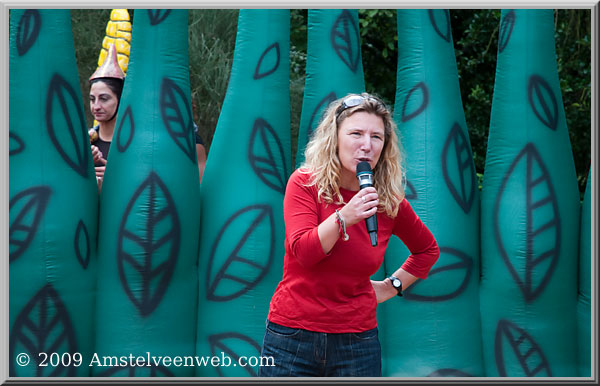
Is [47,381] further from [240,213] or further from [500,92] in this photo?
[500,92]

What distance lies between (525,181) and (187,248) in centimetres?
224

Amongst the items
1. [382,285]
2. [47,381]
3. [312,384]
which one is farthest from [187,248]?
[312,384]

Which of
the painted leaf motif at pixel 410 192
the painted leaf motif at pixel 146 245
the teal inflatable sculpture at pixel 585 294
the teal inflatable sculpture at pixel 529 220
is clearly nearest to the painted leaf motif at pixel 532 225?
the teal inflatable sculpture at pixel 529 220

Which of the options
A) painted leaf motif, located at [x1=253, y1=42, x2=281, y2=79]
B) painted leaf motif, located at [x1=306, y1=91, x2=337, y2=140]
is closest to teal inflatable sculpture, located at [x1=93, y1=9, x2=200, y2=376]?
painted leaf motif, located at [x1=253, y1=42, x2=281, y2=79]

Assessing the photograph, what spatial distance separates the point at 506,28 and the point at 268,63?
1.62 m

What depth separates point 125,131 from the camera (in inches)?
162

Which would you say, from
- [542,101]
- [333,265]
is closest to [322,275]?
[333,265]

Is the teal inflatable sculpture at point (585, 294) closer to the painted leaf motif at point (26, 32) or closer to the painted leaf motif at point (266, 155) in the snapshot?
the painted leaf motif at point (266, 155)

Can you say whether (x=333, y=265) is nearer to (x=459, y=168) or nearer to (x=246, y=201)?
(x=246, y=201)

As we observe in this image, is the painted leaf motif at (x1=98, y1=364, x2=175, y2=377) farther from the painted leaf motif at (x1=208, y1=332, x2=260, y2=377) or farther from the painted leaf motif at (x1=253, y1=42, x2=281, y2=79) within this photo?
the painted leaf motif at (x1=253, y1=42, x2=281, y2=79)

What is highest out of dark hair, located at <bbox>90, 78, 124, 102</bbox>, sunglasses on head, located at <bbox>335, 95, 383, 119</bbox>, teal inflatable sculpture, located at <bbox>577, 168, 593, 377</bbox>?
dark hair, located at <bbox>90, 78, 124, 102</bbox>

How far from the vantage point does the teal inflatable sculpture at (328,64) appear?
4316mm

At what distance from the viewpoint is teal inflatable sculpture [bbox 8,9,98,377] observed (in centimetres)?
383

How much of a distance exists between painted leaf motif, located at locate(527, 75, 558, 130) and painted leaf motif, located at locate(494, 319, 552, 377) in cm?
135
